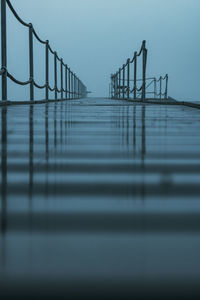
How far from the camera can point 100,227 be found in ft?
1.00

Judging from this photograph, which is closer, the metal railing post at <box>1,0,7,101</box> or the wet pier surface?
the wet pier surface

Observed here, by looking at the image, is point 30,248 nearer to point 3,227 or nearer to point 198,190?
Answer: point 3,227

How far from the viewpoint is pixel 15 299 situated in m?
0.21

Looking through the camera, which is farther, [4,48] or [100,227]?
[4,48]

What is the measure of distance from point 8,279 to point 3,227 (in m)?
0.08

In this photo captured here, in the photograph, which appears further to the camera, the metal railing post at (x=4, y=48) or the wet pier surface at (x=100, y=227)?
the metal railing post at (x=4, y=48)

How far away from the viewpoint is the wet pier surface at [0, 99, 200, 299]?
22cm

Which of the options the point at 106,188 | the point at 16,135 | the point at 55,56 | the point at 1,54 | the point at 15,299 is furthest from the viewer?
the point at 55,56

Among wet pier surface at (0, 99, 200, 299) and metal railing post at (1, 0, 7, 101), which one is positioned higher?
metal railing post at (1, 0, 7, 101)

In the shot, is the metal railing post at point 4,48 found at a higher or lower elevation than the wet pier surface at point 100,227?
higher

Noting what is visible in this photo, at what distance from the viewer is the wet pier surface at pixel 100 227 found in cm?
22

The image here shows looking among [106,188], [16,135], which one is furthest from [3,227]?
[16,135]

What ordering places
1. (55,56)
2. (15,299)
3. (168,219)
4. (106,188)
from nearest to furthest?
(15,299) < (168,219) < (106,188) < (55,56)

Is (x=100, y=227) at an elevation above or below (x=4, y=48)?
below
